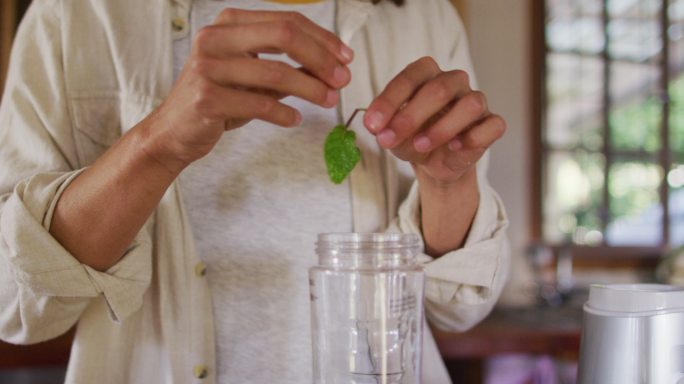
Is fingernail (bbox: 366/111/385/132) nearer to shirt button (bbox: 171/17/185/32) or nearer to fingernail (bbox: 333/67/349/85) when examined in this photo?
fingernail (bbox: 333/67/349/85)

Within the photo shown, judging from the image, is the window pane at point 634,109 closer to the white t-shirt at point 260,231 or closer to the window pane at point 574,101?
the window pane at point 574,101

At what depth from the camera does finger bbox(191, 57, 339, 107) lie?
0.39 m

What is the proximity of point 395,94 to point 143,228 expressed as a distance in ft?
0.97

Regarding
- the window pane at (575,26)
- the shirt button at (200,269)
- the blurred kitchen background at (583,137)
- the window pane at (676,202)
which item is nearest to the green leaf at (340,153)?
the shirt button at (200,269)

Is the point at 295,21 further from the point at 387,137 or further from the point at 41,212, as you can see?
the point at 41,212

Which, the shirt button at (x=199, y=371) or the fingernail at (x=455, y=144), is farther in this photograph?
the shirt button at (x=199, y=371)

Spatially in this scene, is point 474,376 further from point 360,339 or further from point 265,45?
point 265,45

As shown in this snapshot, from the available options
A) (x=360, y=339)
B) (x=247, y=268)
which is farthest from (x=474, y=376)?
(x=360, y=339)

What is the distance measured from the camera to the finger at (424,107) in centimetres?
44

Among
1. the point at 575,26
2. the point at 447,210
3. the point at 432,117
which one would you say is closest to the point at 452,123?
the point at 432,117

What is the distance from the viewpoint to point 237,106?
404 mm

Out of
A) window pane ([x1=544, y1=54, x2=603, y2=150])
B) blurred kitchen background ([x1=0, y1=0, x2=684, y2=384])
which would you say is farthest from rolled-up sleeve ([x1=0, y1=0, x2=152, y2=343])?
window pane ([x1=544, y1=54, x2=603, y2=150])

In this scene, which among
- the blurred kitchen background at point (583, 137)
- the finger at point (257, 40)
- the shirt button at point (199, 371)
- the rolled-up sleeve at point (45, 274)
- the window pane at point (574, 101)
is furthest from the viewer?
the window pane at point (574, 101)

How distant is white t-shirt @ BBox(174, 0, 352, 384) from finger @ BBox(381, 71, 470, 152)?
0.74 ft
